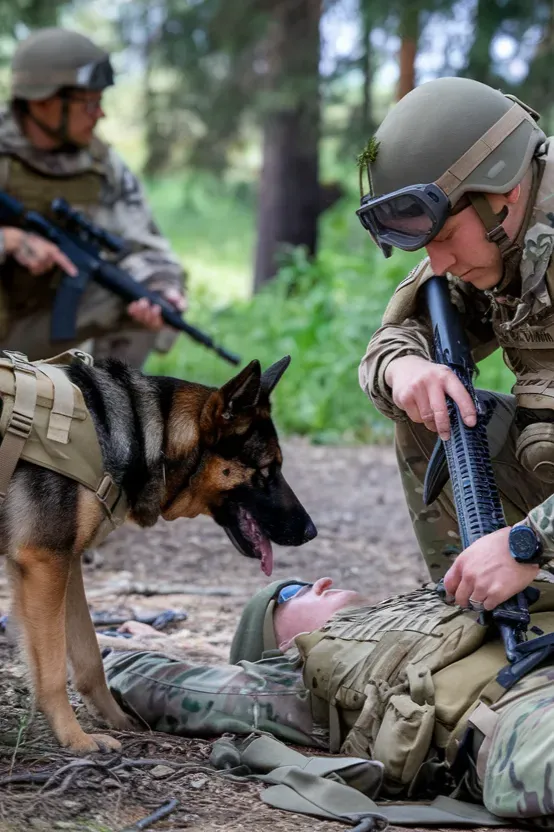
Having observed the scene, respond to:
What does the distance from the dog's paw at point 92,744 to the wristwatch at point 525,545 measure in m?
1.27

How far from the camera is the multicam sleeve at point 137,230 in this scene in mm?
6973

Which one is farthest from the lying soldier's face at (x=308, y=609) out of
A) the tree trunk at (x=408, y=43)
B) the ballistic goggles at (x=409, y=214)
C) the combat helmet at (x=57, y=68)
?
the tree trunk at (x=408, y=43)

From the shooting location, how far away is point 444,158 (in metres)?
3.12

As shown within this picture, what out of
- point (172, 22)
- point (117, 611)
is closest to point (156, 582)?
point (117, 611)

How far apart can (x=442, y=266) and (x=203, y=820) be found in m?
1.74

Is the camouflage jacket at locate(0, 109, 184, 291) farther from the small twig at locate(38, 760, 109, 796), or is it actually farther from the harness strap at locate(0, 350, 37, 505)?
the small twig at locate(38, 760, 109, 796)

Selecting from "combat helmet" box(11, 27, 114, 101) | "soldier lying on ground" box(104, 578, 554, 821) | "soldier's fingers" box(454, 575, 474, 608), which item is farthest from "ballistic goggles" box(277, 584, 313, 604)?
"combat helmet" box(11, 27, 114, 101)

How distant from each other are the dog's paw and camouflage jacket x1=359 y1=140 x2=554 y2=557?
1353 millimetres

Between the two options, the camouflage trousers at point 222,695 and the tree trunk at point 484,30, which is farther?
the tree trunk at point 484,30

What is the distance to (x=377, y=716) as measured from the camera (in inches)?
112

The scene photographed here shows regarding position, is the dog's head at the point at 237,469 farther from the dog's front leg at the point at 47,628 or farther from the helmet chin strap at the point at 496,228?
the helmet chin strap at the point at 496,228

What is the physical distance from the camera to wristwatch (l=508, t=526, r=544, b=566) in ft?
8.77

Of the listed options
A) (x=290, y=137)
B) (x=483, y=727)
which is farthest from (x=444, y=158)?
(x=290, y=137)

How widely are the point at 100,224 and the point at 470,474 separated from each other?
467cm
